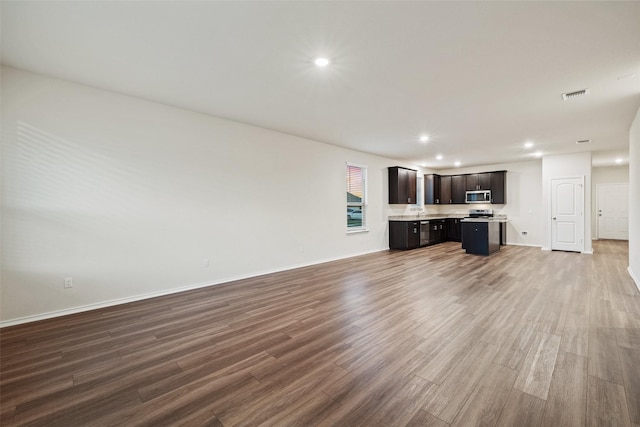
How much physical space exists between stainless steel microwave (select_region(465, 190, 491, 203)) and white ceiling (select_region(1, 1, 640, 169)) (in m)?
4.59

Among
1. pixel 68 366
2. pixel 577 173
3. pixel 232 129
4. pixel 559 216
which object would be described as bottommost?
pixel 68 366

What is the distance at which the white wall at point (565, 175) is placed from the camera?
7141mm

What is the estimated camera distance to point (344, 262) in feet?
20.5

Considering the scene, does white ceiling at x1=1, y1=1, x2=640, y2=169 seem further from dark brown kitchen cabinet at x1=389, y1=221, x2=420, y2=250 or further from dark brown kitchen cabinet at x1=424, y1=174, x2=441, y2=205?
dark brown kitchen cabinet at x1=424, y1=174, x2=441, y2=205

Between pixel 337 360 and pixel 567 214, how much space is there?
856 centimetres

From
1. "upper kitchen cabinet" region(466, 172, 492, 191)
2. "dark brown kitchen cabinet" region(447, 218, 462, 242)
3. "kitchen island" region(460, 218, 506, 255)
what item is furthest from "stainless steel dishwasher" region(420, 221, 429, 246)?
"upper kitchen cabinet" region(466, 172, 492, 191)

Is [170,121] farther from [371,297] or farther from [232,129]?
[371,297]

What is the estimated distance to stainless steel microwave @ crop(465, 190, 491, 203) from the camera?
9.10 metres

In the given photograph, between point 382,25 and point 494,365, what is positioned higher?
point 382,25

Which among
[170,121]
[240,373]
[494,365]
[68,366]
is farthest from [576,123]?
[68,366]

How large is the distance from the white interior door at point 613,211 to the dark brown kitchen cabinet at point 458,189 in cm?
530

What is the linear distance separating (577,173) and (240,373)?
9543 millimetres

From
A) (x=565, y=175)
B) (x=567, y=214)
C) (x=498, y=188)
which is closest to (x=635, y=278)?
(x=567, y=214)

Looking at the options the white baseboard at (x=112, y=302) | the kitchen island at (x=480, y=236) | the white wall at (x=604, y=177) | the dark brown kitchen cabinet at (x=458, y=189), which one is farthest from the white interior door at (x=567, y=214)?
the white baseboard at (x=112, y=302)
